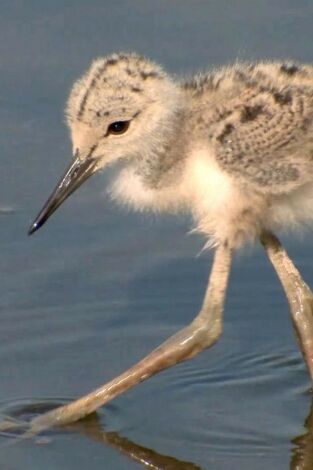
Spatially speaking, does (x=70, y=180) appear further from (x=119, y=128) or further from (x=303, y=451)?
(x=303, y=451)

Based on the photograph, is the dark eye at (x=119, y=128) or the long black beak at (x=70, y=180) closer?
the dark eye at (x=119, y=128)

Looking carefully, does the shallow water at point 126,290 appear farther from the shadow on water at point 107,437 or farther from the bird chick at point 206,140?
the bird chick at point 206,140

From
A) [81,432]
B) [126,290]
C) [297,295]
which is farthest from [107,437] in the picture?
[126,290]

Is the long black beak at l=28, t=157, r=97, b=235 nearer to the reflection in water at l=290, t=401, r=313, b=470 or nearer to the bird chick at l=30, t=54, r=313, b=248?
the bird chick at l=30, t=54, r=313, b=248

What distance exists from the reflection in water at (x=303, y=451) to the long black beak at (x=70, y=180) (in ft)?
3.70

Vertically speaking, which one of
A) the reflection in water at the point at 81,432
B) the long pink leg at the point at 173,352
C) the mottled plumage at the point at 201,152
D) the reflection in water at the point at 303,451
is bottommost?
the reflection in water at the point at 303,451

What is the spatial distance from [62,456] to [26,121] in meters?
2.23

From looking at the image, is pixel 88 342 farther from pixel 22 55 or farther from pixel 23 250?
pixel 22 55

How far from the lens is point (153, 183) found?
573cm

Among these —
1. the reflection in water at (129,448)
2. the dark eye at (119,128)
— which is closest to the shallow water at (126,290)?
the reflection in water at (129,448)

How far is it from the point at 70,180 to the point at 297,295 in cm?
91

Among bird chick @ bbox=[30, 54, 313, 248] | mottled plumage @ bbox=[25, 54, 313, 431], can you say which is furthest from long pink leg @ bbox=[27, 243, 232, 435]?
bird chick @ bbox=[30, 54, 313, 248]

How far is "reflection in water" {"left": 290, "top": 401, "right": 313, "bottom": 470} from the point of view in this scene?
18.6ft

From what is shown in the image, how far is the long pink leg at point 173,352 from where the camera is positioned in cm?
589
